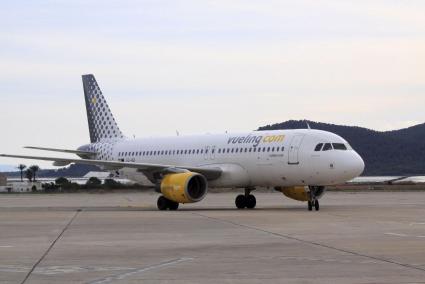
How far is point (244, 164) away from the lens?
34.4 metres

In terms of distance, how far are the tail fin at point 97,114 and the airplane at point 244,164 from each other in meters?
3.90

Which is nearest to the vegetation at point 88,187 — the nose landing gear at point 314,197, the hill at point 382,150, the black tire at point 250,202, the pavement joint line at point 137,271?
the black tire at point 250,202

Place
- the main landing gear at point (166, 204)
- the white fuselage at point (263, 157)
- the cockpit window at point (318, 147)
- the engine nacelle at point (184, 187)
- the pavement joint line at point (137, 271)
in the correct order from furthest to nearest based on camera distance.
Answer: the main landing gear at point (166, 204) → the engine nacelle at point (184, 187) → the cockpit window at point (318, 147) → the white fuselage at point (263, 157) → the pavement joint line at point (137, 271)

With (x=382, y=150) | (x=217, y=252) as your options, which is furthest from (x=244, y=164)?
(x=382, y=150)

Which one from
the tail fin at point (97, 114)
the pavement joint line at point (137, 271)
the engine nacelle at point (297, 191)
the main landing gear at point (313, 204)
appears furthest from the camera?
the tail fin at point (97, 114)

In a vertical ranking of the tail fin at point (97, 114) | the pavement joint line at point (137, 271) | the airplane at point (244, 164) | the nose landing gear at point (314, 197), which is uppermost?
the tail fin at point (97, 114)

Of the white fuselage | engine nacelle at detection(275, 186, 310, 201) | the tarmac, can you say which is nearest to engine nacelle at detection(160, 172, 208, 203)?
the white fuselage

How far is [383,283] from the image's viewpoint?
10555 mm

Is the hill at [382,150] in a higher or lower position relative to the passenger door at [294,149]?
higher

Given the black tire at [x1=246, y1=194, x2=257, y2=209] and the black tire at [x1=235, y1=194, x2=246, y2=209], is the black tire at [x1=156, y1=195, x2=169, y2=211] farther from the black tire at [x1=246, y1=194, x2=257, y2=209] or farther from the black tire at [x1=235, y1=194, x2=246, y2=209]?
the black tire at [x1=246, y1=194, x2=257, y2=209]

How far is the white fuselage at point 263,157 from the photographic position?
31609mm

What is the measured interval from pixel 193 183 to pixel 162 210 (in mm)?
1797

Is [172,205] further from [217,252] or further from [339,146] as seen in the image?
[217,252]

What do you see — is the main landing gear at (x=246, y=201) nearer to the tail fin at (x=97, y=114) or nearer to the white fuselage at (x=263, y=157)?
the white fuselage at (x=263, y=157)
